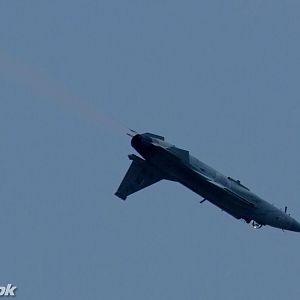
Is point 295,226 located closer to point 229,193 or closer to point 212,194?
point 229,193

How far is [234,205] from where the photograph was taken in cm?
7519

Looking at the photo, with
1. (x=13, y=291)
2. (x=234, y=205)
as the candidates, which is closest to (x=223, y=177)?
(x=234, y=205)

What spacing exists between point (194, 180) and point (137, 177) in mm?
4402

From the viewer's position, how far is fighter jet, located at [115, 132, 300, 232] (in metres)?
71.3

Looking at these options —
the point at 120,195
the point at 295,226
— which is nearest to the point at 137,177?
the point at 120,195

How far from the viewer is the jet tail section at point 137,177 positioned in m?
74.2

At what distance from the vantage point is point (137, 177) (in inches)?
2965

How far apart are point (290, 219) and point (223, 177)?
666 cm

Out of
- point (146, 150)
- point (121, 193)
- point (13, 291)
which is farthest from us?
point (121, 193)

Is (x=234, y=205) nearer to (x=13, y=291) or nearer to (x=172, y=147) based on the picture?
(x=172, y=147)

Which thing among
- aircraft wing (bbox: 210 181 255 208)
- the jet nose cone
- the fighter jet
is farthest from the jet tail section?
the jet nose cone

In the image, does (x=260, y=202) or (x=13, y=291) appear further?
(x=260, y=202)

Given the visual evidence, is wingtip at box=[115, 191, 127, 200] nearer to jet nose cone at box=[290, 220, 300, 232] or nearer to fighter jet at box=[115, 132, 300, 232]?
fighter jet at box=[115, 132, 300, 232]

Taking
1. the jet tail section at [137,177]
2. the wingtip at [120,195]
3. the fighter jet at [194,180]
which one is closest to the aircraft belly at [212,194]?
the fighter jet at [194,180]
